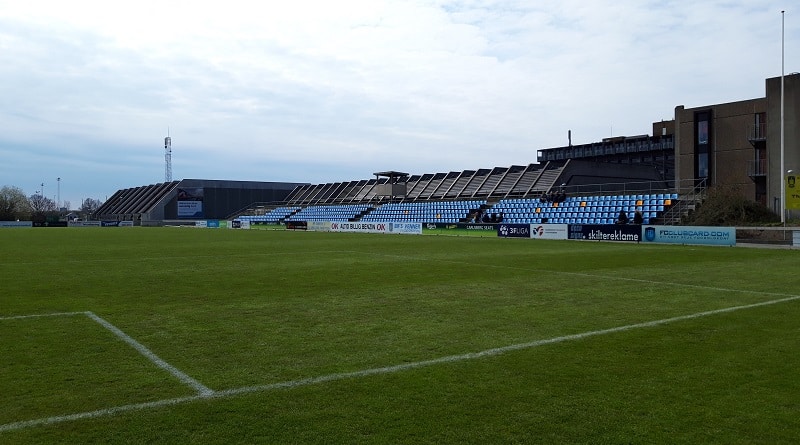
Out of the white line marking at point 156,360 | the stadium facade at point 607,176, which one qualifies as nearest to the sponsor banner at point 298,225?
the stadium facade at point 607,176

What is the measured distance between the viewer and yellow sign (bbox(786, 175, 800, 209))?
2659 cm

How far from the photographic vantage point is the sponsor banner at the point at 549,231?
35656 mm

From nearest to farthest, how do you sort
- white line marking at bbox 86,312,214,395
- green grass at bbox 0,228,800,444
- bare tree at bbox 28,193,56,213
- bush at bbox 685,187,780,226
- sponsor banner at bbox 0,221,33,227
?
green grass at bbox 0,228,800,444
white line marking at bbox 86,312,214,395
bush at bbox 685,187,780,226
sponsor banner at bbox 0,221,33,227
bare tree at bbox 28,193,56,213

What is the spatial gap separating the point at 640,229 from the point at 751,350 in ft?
83.9

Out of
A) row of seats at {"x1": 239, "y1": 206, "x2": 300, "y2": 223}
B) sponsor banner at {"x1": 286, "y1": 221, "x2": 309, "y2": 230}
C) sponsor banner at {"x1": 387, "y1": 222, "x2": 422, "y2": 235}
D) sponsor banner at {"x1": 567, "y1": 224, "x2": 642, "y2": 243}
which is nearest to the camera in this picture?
sponsor banner at {"x1": 567, "y1": 224, "x2": 642, "y2": 243}

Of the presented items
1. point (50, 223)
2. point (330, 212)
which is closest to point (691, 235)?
point (330, 212)

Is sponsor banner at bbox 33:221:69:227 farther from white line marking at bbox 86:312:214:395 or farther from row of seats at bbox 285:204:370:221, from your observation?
white line marking at bbox 86:312:214:395

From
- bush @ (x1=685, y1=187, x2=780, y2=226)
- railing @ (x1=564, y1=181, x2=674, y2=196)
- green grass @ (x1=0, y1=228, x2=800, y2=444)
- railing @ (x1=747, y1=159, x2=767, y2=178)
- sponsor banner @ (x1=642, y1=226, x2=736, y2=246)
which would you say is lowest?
green grass @ (x1=0, y1=228, x2=800, y2=444)

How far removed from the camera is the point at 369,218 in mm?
67250

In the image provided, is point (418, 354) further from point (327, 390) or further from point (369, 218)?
point (369, 218)

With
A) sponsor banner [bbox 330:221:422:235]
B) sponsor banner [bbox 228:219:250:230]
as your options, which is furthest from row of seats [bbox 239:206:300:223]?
sponsor banner [bbox 330:221:422:235]

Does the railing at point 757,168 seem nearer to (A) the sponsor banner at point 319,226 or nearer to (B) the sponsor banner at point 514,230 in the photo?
(B) the sponsor banner at point 514,230

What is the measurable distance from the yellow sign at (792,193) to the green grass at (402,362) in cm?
1540

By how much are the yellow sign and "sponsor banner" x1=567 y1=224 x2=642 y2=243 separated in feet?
22.1
